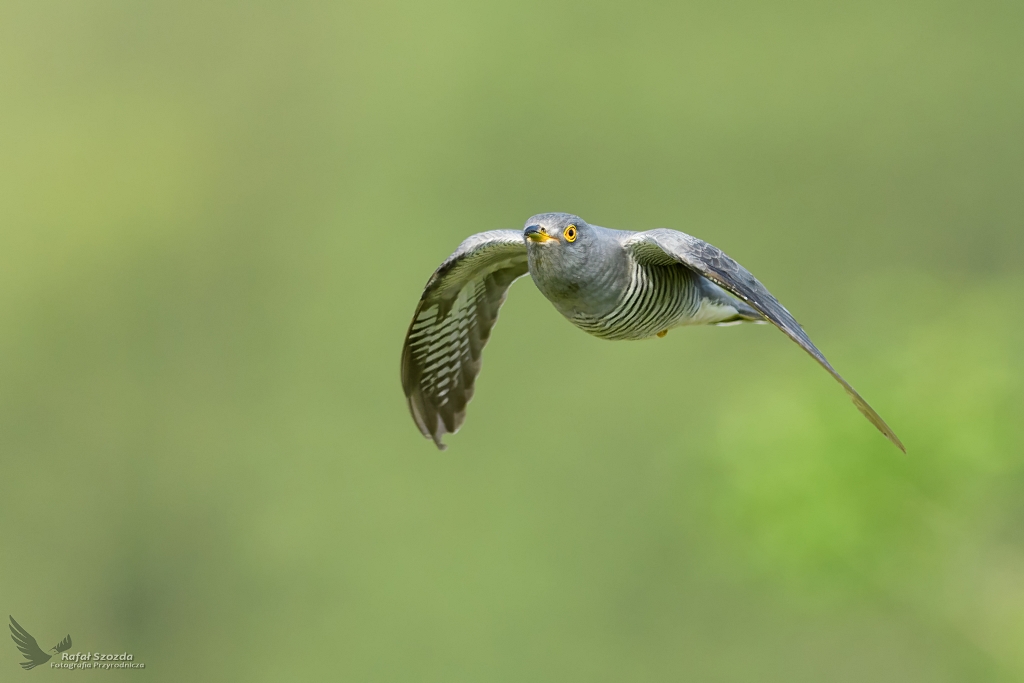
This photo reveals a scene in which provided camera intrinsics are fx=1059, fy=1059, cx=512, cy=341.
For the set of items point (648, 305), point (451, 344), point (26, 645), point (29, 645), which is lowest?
point (26, 645)

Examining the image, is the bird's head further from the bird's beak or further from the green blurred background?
the green blurred background

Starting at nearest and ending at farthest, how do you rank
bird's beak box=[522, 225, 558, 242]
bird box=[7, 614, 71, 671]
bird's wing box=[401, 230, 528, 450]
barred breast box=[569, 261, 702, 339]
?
bird's beak box=[522, 225, 558, 242] → barred breast box=[569, 261, 702, 339] → bird's wing box=[401, 230, 528, 450] → bird box=[7, 614, 71, 671]

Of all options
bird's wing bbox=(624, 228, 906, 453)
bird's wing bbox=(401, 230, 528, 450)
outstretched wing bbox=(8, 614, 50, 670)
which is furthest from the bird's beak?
outstretched wing bbox=(8, 614, 50, 670)

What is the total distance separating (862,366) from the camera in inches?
426

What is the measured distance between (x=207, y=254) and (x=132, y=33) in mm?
3712

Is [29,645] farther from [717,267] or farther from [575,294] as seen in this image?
[717,267]

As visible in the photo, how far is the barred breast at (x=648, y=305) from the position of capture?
138 inches

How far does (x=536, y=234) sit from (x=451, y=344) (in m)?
1.27

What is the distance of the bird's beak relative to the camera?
→ 3174 millimetres

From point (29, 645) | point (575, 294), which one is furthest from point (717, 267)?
point (29, 645)

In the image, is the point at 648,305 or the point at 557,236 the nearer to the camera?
the point at 557,236

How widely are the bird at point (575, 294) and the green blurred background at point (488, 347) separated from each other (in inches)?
294

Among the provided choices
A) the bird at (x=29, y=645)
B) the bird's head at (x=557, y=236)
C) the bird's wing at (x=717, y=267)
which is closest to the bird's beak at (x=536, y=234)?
the bird's head at (x=557, y=236)

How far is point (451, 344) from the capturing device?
4363 mm
